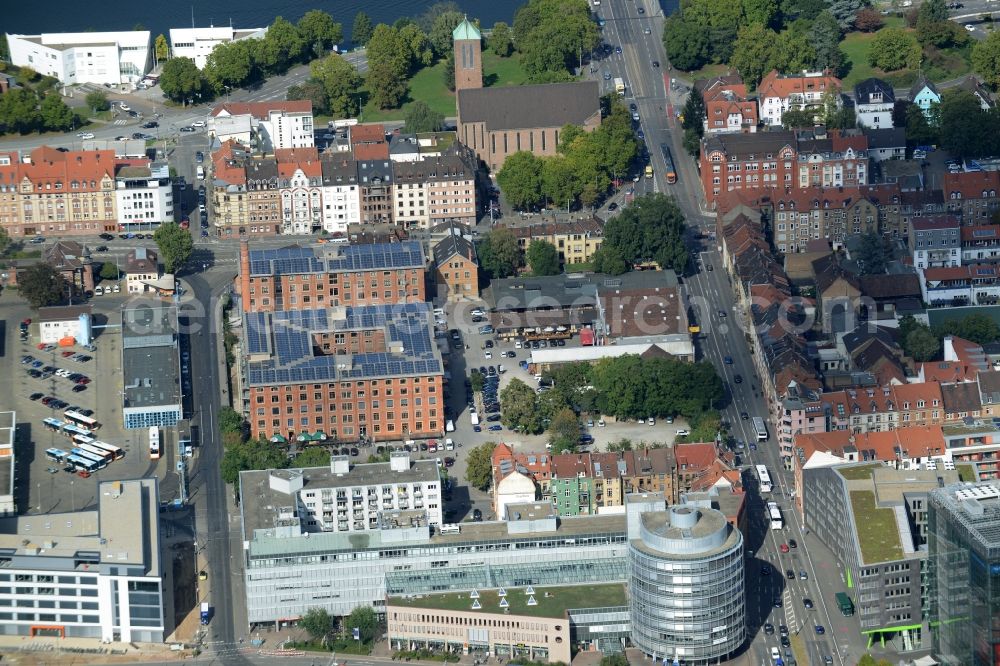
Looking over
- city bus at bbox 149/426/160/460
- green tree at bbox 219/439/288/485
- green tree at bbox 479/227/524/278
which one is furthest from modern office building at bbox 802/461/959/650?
city bus at bbox 149/426/160/460

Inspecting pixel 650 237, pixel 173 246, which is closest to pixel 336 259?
pixel 173 246

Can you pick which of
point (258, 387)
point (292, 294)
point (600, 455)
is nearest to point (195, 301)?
point (292, 294)

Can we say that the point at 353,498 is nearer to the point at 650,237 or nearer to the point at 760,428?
the point at 760,428

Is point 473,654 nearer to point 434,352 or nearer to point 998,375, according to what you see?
point 434,352

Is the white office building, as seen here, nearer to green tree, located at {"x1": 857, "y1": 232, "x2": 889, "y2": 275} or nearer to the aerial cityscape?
the aerial cityscape

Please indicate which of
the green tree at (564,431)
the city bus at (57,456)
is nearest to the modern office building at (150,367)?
the city bus at (57,456)
